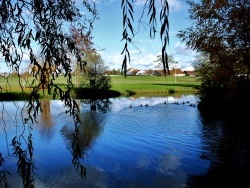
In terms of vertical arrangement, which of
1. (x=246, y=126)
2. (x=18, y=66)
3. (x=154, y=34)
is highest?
(x=154, y=34)

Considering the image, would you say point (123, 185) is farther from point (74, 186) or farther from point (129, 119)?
point (129, 119)

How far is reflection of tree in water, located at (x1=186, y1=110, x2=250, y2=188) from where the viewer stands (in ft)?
31.2

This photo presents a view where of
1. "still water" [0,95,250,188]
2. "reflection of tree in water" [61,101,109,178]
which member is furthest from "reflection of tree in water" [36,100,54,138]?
"reflection of tree in water" [61,101,109,178]

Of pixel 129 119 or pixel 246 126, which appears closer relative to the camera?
pixel 246 126

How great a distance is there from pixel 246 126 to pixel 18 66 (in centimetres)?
1933

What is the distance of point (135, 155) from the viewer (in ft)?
42.2

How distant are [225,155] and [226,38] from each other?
345 inches

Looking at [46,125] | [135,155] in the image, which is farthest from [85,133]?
[135,155]

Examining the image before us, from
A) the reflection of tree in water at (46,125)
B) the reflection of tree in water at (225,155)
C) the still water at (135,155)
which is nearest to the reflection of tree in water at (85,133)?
the still water at (135,155)

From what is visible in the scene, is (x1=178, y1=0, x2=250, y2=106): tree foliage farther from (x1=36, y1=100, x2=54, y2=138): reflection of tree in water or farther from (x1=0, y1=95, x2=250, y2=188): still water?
(x1=36, y1=100, x2=54, y2=138): reflection of tree in water

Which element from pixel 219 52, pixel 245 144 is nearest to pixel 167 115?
pixel 219 52

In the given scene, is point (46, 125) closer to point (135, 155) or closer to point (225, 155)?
point (135, 155)

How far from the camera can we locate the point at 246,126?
20297 mm

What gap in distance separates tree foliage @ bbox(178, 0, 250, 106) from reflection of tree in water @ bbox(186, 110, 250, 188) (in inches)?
98.4
